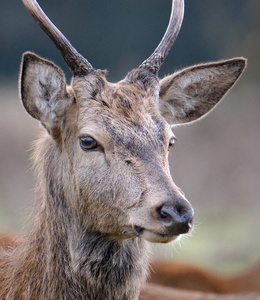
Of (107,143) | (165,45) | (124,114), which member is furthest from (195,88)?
(107,143)

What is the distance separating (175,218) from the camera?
350 cm

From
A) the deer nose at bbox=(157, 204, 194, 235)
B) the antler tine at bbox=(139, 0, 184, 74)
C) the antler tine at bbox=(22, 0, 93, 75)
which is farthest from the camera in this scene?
the antler tine at bbox=(139, 0, 184, 74)

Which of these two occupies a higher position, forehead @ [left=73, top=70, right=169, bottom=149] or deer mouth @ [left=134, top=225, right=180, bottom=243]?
forehead @ [left=73, top=70, right=169, bottom=149]

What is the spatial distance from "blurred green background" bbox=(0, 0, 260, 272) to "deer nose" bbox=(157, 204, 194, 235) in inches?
308

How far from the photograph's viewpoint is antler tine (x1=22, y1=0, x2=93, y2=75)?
4.16 meters

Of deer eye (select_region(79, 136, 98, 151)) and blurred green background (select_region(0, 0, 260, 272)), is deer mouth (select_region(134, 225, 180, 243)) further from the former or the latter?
blurred green background (select_region(0, 0, 260, 272))

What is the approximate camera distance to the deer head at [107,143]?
3678 millimetres

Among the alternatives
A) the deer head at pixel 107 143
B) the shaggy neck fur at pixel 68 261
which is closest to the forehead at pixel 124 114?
the deer head at pixel 107 143

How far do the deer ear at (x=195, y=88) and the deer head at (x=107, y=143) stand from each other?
0.10 feet

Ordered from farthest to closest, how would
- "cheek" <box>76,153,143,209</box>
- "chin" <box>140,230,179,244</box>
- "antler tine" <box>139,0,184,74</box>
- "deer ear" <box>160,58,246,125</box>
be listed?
"deer ear" <box>160,58,246,125</box>
"antler tine" <box>139,0,184,74</box>
"cheek" <box>76,153,143,209</box>
"chin" <box>140,230,179,244</box>

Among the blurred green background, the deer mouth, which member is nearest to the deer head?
the deer mouth

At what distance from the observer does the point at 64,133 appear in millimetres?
4258

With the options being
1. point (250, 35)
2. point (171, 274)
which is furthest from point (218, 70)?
point (250, 35)

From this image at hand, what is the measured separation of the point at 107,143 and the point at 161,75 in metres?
8.80
